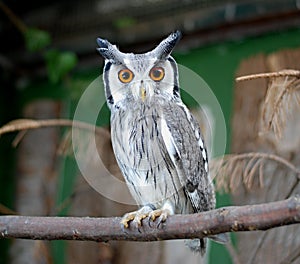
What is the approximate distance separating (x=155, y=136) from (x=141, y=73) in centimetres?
20

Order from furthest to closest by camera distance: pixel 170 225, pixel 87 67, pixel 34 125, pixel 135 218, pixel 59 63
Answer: pixel 87 67 → pixel 59 63 → pixel 34 125 → pixel 135 218 → pixel 170 225

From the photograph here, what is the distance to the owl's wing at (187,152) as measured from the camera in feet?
5.31

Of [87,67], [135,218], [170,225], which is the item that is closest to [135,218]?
[135,218]

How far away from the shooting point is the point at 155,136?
1610mm

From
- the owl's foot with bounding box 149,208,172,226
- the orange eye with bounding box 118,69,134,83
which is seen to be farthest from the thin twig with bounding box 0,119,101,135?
the owl's foot with bounding box 149,208,172,226

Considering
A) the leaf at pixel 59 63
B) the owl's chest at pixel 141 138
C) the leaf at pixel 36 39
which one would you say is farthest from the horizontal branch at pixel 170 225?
the leaf at pixel 36 39

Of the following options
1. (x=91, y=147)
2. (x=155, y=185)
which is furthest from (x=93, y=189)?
(x=155, y=185)

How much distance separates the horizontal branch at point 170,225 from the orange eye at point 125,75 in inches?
13.5

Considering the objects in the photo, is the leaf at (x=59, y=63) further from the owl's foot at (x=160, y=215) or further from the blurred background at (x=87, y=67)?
the owl's foot at (x=160, y=215)

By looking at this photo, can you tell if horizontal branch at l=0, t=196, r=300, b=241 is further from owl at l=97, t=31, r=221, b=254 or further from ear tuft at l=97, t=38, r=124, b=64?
ear tuft at l=97, t=38, r=124, b=64

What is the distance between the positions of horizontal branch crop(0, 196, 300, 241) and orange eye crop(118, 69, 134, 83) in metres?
0.34

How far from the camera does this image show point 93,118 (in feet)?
8.56

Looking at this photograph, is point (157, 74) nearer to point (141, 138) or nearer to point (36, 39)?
point (141, 138)

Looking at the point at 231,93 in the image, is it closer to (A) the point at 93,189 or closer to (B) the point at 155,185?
(A) the point at 93,189
